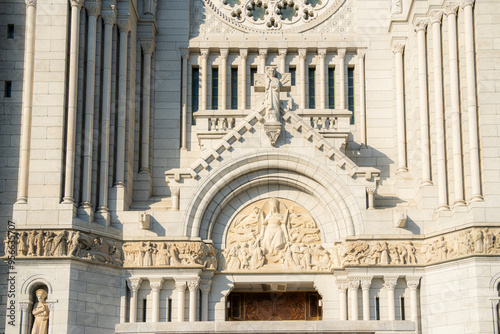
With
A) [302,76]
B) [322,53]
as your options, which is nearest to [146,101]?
[302,76]

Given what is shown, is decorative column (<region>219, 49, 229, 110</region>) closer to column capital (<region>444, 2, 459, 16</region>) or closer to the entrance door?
the entrance door

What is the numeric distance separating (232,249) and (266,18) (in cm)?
1002

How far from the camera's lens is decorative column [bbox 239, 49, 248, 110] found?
122ft

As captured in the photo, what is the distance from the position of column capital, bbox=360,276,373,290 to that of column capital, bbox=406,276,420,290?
1227 millimetres

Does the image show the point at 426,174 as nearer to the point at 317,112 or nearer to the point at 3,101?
the point at 317,112

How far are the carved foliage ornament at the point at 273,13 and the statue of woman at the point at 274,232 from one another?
26.4ft

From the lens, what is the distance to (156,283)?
32.5 meters

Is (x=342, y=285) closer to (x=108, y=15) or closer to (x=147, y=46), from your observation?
(x=147, y=46)

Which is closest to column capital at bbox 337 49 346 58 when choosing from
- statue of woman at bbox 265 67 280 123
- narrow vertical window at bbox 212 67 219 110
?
statue of woman at bbox 265 67 280 123

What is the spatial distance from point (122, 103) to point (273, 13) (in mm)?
7827

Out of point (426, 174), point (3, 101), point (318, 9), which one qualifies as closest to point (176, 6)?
point (318, 9)

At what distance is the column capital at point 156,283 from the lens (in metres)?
32.5

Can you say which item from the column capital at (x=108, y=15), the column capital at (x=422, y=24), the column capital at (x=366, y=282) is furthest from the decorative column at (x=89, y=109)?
the column capital at (x=422, y=24)

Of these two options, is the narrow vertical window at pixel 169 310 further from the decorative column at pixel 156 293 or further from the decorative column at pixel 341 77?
the decorative column at pixel 341 77
